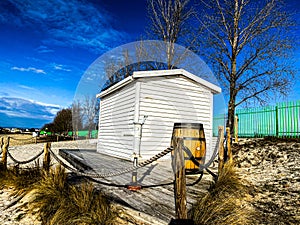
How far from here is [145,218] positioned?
2.95 m

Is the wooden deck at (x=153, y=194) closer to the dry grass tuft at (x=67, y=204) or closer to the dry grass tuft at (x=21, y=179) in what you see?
the dry grass tuft at (x=67, y=204)

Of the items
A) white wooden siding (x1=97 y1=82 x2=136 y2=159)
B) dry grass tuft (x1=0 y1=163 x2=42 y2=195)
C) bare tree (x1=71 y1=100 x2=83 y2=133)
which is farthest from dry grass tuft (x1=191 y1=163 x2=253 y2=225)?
dry grass tuft (x1=0 y1=163 x2=42 y2=195)

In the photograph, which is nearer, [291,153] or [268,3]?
[291,153]

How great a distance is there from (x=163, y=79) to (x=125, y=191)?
→ 3.43 meters

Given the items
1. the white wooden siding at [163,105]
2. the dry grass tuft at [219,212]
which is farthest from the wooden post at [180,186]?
the white wooden siding at [163,105]

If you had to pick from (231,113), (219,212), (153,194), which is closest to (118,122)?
(153,194)

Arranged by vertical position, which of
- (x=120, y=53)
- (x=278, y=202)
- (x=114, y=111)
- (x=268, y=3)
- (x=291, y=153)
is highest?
(x=268, y=3)

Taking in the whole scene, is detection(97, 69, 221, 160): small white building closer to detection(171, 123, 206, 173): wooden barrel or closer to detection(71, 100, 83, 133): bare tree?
A: detection(171, 123, 206, 173): wooden barrel

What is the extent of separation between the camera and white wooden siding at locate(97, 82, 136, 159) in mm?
7609

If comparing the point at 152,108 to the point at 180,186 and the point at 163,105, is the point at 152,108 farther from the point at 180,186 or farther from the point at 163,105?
the point at 180,186

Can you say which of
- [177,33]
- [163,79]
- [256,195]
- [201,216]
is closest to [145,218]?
[201,216]

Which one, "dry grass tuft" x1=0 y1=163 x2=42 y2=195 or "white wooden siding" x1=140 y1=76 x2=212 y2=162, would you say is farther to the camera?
"white wooden siding" x1=140 y1=76 x2=212 y2=162

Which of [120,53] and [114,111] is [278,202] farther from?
[114,111]

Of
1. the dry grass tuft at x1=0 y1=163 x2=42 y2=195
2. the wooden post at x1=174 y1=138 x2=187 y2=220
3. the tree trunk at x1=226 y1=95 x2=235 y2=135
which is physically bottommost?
the dry grass tuft at x1=0 y1=163 x2=42 y2=195
